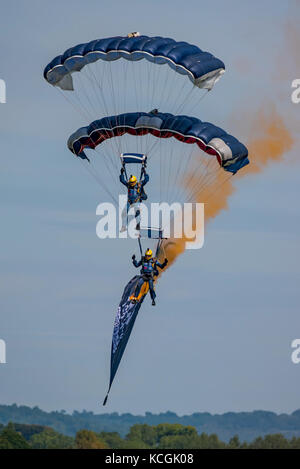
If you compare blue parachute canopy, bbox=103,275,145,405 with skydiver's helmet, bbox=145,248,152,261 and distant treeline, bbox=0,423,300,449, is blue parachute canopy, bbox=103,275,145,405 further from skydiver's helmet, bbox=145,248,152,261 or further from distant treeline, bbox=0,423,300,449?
distant treeline, bbox=0,423,300,449

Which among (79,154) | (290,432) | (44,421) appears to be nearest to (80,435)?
(79,154)

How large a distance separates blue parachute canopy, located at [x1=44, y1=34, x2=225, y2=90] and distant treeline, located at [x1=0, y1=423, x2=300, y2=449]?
150 feet

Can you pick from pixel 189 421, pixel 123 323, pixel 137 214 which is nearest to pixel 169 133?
pixel 137 214

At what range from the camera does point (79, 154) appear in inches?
1797

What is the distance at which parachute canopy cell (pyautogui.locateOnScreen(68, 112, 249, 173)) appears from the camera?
42.3 metres

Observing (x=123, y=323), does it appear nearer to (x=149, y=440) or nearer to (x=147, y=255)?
(x=147, y=255)

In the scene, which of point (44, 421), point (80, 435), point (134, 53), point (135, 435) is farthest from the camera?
point (44, 421)

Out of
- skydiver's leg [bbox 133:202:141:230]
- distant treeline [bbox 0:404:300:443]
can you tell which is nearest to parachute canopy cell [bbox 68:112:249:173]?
skydiver's leg [bbox 133:202:141:230]

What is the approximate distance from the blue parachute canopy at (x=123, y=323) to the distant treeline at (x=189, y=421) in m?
94.6

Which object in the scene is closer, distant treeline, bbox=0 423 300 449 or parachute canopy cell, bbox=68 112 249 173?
parachute canopy cell, bbox=68 112 249 173

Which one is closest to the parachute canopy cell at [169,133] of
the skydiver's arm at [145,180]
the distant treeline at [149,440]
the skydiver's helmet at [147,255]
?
the skydiver's arm at [145,180]
